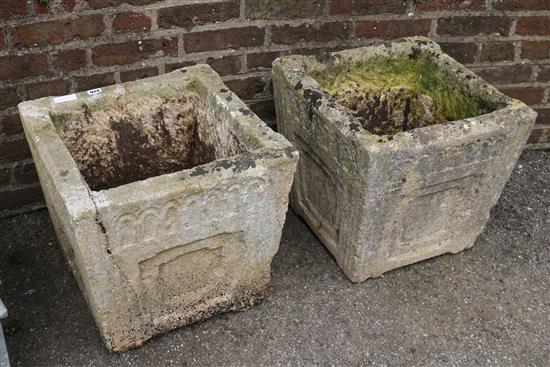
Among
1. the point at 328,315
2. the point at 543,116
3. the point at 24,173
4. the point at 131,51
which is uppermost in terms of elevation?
the point at 131,51

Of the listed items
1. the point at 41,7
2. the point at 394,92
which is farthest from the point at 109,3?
the point at 394,92

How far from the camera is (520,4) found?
2.56m

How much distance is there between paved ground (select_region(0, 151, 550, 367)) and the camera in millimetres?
1987

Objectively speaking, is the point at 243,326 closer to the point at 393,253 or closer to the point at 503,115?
the point at 393,253

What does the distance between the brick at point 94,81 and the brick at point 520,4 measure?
148 centimetres

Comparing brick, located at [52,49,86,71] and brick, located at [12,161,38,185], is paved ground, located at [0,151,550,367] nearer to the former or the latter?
brick, located at [12,161,38,185]

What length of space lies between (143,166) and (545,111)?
5.77 feet

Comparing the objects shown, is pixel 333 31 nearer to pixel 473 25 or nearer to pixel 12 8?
pixel 473 25

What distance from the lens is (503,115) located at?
2.00 m

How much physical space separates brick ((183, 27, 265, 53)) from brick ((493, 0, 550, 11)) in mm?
929

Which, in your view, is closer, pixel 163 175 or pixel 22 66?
pixel 163 175

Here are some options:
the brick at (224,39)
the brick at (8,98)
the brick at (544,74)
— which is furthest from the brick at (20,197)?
the brick at (544,74)

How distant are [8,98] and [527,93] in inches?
80.8

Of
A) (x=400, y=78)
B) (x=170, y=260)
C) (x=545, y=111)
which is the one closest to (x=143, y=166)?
(x=170, y=260)
